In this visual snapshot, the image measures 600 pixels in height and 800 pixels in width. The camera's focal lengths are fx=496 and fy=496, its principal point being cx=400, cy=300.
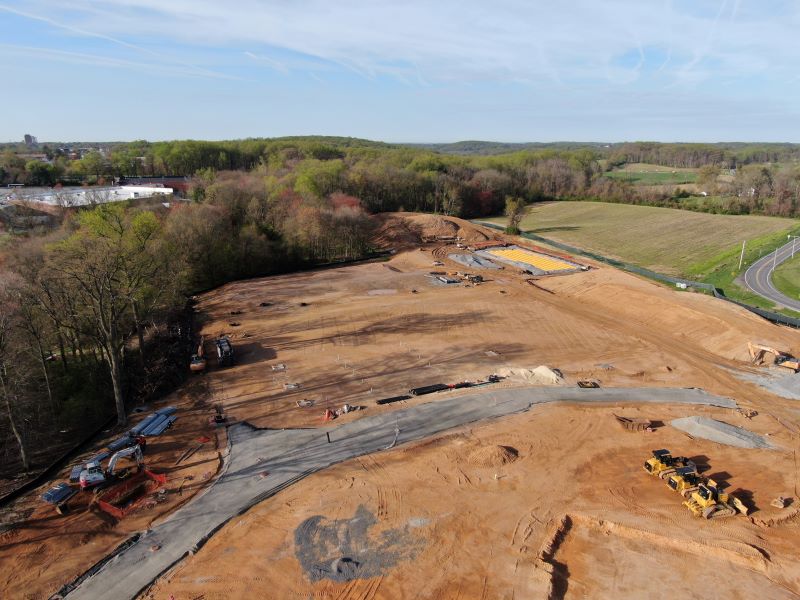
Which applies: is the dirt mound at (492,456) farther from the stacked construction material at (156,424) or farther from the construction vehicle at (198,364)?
the construction vehicle at (198,364)

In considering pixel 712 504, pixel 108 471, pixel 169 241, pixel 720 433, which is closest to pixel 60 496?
pixel 108 471

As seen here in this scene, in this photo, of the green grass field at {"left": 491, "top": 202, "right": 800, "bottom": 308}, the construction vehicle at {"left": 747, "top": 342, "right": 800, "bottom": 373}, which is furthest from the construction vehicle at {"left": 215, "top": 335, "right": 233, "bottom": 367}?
the green grass field at {"left": 491, "top": 202, "right": 800, "bottom": 308}

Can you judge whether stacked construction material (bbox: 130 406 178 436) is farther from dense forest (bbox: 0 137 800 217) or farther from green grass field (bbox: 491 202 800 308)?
green grass field (bbox: 491 202 800 308)

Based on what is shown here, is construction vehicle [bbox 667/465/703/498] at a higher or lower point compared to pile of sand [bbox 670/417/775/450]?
higher

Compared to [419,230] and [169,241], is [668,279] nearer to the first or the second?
[419,230]

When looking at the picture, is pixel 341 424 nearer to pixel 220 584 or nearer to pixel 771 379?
pixel 220 584

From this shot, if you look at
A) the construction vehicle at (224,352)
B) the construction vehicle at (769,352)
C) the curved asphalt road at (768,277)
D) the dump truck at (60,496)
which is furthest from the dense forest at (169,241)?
the construction vehicle at (769,352)
